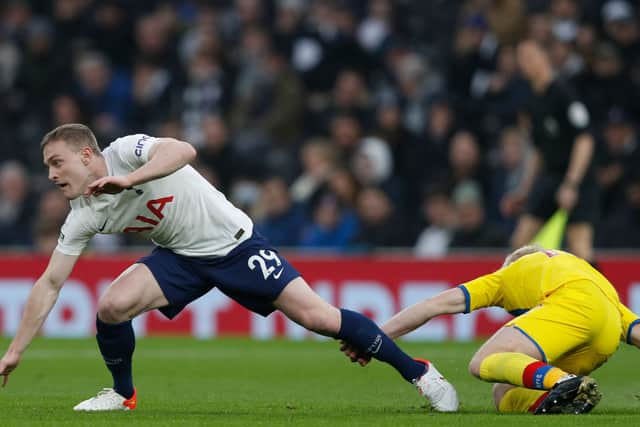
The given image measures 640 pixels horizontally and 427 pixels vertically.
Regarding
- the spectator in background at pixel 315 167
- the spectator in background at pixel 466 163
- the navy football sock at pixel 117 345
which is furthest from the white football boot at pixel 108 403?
the spectator in background at pixel 315 167

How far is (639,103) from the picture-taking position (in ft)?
46.4

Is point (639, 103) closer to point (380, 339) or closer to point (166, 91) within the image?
point (166, 91)

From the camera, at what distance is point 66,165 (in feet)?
22.1

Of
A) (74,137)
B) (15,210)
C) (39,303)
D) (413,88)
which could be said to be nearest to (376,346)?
(39,303)

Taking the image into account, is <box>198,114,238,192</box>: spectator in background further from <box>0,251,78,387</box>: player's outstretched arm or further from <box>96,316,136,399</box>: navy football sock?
<box>0,251,78,387</box>: player's outstretched arm

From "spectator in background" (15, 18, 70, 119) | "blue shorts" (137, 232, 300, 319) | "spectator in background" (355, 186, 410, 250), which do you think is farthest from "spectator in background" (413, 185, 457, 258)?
"blue shorts" (137, 232, 300, 319)

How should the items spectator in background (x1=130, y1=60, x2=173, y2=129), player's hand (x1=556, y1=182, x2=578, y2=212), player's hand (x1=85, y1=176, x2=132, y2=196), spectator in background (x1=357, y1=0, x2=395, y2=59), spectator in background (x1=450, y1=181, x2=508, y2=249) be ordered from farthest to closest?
spectator in background (x1=130, y1=60, x2=173, y2=129) → spectator in background (x1=357, y1=0, x2=395, y2=59) → spectator in background (x1=450, y1=181, x2=508, y2=249) → player's hand (x1=556, y1=182, x2=578, y2=212) → player's hand (x1=85, y1=176, x2=132, y2=196)

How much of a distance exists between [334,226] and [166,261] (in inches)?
283

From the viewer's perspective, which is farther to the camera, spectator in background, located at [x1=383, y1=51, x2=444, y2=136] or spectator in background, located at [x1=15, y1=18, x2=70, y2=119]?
spectator in background, located at [x1=15, y1=18, x2=70, y2=119]

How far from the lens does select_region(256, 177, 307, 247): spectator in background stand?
47.4 ft

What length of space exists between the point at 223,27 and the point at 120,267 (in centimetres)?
487

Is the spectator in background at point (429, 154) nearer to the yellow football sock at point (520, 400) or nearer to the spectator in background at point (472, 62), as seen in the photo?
the spectator in background at point (472, 62)

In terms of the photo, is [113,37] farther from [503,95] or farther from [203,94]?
[503,95]

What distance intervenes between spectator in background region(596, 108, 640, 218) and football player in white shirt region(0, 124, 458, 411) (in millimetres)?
7124
